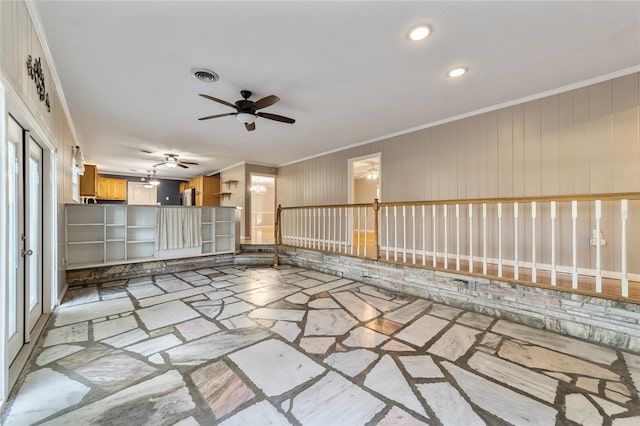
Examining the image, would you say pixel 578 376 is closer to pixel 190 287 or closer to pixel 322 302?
pixel 322 302

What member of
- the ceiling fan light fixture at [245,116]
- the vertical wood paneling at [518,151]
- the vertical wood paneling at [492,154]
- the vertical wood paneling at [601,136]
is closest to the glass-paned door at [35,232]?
the ceiling fan light fixture at [245,116]

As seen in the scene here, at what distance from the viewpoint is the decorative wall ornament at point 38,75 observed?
210 centimetres

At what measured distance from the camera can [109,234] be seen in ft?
16.2

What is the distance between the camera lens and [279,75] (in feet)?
10.1

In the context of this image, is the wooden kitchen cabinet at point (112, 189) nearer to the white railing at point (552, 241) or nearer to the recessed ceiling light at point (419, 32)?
the white railing at point (552, 241)

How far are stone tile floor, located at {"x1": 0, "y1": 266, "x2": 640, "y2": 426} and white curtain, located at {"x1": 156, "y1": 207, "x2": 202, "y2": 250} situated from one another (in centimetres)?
216

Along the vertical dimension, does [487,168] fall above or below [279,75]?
below

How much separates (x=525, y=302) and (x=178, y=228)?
6.12 meters

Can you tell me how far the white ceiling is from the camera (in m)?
2.10

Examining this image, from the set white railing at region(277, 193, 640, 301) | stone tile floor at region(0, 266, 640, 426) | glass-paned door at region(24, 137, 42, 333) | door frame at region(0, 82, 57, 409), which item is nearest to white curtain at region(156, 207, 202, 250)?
door frame at region(0, 82, 57, 409)

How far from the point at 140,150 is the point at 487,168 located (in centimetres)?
790

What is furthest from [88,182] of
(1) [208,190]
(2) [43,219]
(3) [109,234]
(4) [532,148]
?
(4) [532,148]

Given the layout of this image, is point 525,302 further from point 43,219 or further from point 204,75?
point 43,219

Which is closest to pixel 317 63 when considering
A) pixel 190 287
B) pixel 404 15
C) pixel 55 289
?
pixel 404 15
